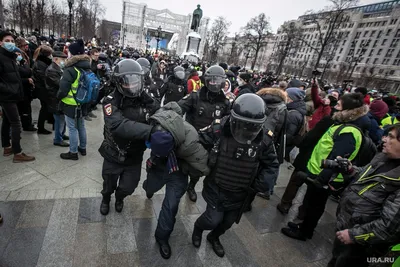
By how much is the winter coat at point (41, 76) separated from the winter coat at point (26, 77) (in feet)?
0.50

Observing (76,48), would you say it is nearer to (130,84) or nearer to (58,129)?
(58,129)

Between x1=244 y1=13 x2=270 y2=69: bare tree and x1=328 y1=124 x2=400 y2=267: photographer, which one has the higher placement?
x1=244 y1=13 x2=270 y2=69: bare tree

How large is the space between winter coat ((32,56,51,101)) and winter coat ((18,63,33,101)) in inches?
6.0

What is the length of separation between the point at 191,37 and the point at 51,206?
33.5 metres

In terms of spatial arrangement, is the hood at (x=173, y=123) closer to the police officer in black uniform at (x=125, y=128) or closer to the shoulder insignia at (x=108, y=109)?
the police officer in black uniform at (x=125, y=128)

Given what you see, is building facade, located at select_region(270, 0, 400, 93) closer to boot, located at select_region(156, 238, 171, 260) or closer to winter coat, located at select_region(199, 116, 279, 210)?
winter coat, located at select_region(199, 116, 279, 210)

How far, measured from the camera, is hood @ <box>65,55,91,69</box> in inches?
149

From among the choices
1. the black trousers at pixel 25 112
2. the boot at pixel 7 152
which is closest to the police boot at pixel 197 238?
the boot at pixel 7 152

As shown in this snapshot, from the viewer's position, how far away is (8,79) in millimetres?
3545

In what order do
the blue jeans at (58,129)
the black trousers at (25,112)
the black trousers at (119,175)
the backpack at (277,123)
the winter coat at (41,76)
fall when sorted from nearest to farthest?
the black trousers at (119,175), the backpack at (277,123), the blue jeans at (58,129), the winter coat at (41,76), the black trousers at (25,112)

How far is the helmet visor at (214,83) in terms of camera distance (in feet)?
11.6

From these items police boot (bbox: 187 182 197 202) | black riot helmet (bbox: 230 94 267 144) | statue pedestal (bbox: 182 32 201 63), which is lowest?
police boot (bbox: 187 182 197 202)

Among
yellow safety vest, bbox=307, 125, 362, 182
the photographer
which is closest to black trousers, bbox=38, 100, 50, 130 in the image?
yellow safety vest, bbox=307, 125, 362, 182

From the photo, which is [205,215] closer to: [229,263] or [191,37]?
[229,263]
